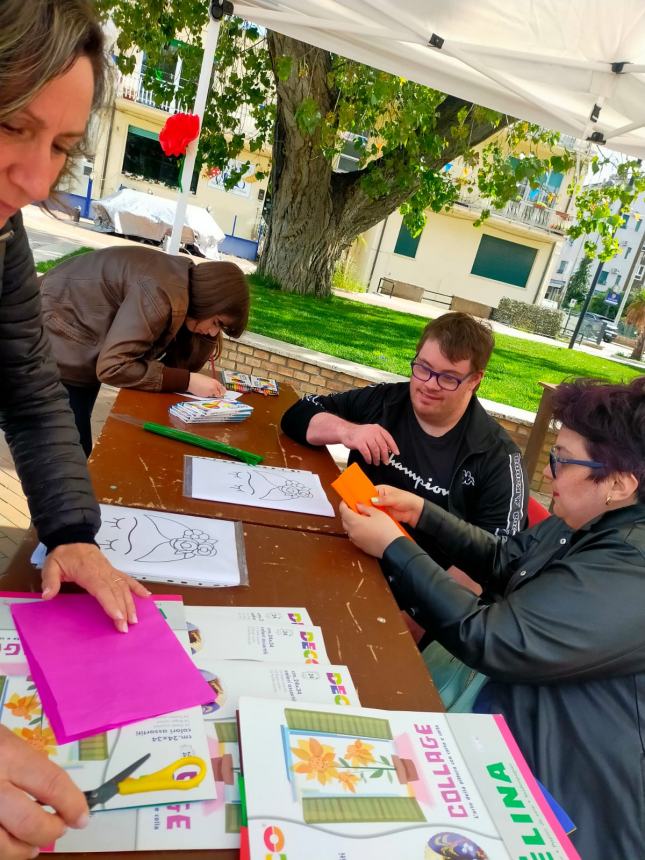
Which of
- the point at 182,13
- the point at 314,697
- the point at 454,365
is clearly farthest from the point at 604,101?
the point at 182,13

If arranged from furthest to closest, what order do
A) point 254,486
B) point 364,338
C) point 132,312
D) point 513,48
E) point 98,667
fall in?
point 364,338
point 513,48
point 132,312
point 254,486
point 98,667

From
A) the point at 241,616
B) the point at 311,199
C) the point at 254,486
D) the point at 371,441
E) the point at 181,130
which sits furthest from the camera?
the point at 311,199

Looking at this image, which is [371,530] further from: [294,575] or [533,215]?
[533,215]

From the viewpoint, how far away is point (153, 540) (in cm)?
139

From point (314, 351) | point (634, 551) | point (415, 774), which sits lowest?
point (314, 351)

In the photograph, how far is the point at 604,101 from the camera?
137 inches

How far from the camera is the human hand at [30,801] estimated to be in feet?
1.88

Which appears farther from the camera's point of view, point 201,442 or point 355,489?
point 201,442

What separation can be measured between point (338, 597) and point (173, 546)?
14.8 inches

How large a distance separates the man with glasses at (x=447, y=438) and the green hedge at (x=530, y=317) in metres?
20.4

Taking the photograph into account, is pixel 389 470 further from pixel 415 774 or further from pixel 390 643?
pixel 415 774

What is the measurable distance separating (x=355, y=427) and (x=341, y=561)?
0.77 m

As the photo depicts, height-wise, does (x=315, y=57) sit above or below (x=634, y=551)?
above

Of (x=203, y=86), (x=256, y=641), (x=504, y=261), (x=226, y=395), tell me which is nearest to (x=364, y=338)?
(x=203, y=86)
